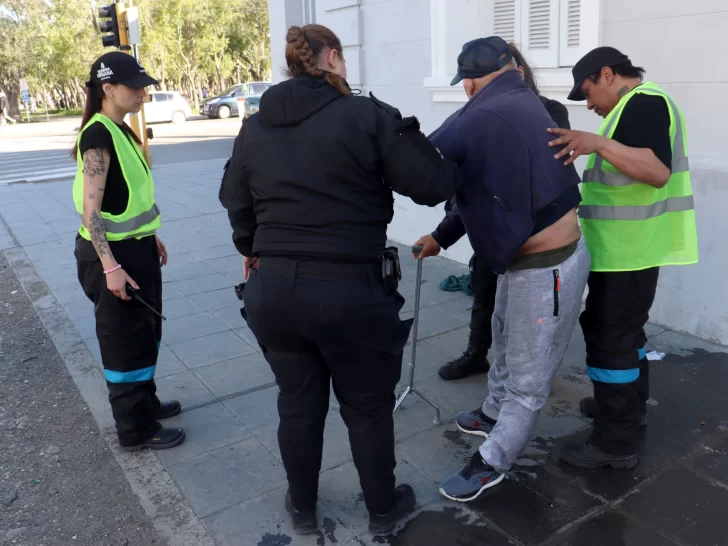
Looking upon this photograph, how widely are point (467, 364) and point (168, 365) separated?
6.64ft

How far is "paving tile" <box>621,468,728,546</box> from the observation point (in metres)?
2.75

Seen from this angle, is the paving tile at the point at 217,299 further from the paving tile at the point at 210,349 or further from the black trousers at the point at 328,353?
the black trousers at the point at 328,353

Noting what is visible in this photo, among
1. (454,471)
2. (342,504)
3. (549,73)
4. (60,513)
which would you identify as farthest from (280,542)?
(549,73)

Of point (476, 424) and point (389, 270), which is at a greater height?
point (389, 270)

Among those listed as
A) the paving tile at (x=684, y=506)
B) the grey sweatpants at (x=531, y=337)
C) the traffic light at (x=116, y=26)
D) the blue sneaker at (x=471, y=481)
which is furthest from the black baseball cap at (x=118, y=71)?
the traffic light at (x=116, y=26)

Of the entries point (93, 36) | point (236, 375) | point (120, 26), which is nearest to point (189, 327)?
point (236, 375)

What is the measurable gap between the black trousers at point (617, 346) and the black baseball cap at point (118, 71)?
2354mm

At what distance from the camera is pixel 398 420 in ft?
12.4

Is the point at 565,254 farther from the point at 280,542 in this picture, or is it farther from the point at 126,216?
the point at 126,216

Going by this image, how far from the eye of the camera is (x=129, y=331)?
3.50 m

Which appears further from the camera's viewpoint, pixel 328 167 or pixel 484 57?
pixel 484 57

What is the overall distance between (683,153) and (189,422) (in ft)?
9.46

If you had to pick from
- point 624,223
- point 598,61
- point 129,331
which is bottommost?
point 129,331

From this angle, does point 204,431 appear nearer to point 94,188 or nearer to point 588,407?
point 94,188
